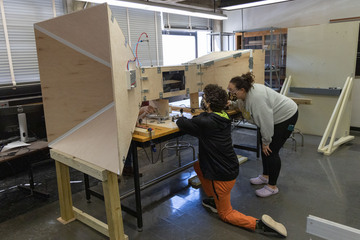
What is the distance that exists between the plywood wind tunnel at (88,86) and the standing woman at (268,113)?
3.12 feet

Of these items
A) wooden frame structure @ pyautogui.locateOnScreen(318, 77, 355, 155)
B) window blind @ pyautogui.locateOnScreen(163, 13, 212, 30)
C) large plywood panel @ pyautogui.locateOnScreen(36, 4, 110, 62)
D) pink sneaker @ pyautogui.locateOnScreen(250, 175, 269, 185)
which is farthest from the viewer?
window blind @ pyautogui.locateOnScreen(163, 13, 212, 30)

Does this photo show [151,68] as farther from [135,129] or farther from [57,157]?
[57,157]

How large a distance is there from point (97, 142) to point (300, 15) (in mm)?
4894

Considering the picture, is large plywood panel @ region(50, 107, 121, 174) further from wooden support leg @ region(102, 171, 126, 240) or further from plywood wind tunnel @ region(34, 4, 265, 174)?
wooden support leg @ region(102, 171, 126, 240)

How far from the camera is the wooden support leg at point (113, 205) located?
6.17ft

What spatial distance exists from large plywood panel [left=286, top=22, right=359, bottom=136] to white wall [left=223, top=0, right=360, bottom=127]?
2.40 feet

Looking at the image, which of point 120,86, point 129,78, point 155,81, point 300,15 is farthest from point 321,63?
point 120,86

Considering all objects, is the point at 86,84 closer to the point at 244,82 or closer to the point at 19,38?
the point at 244,82

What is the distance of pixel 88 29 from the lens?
5.07ft

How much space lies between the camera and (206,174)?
2252mm

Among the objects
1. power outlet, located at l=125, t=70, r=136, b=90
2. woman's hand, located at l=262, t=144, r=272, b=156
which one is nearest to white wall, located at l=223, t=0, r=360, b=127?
woman's hand, located at l=262, t=144, r=272, b=156

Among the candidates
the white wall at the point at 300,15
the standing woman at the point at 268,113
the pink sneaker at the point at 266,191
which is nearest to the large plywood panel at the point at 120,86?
the standing woman at the point at 268,113

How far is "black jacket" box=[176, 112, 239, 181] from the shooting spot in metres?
2.17

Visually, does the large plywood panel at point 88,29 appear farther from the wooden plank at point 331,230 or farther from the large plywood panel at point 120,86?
the wooden plank at point 331,230
